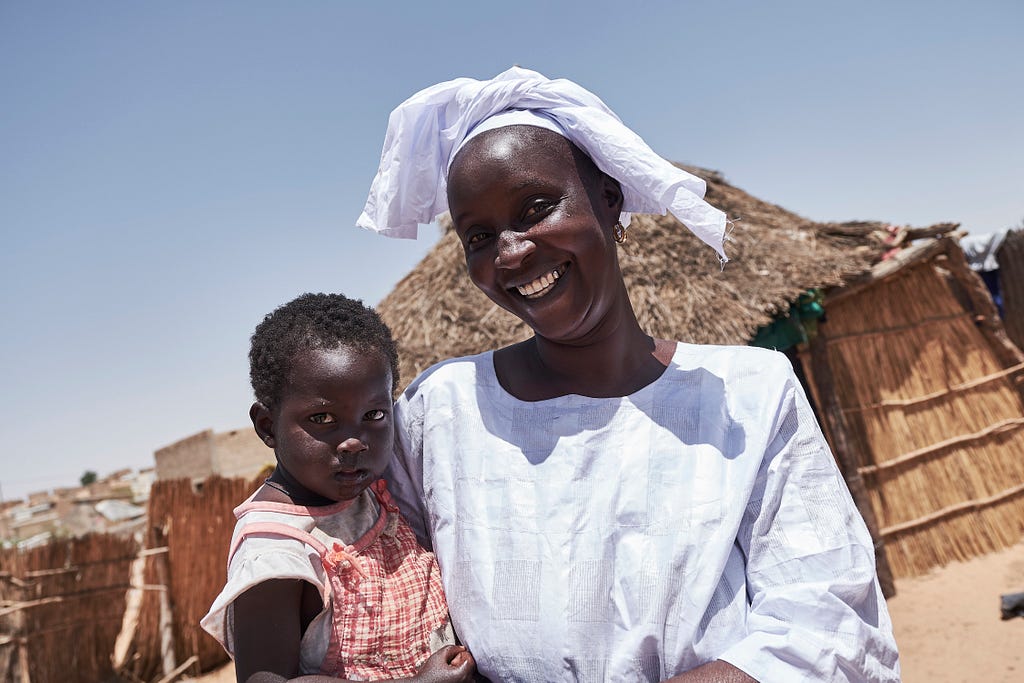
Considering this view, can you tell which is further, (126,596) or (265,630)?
(126,596)

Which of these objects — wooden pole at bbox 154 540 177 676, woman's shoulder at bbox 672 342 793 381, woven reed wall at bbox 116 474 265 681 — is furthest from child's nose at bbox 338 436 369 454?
wooden pole at bbox 154 540 177 676

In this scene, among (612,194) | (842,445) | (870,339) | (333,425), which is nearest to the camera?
(333,425)

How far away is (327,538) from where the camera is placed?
5.60 ft

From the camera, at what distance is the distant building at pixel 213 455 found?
14.8 metres

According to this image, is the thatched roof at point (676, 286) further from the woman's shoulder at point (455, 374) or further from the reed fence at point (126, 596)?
the woman's shoulder at point (455, 374)

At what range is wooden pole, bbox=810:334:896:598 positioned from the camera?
6957 millimetres

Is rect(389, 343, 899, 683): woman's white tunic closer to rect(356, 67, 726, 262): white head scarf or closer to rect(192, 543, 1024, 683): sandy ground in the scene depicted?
rect(356, 67, 726, 262): white head scarf

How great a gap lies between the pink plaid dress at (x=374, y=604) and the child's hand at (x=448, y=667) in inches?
3.7

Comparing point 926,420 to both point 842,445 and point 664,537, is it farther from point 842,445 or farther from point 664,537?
point 664,537

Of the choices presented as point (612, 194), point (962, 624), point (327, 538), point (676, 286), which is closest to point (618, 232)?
point (612, 194)

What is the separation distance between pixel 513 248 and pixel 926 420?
7.57 m

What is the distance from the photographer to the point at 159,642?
7.88 meters

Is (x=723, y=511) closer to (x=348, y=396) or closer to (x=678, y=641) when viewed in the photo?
(x=678, y=641)

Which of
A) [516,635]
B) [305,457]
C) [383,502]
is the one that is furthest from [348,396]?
[516,635]
